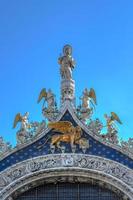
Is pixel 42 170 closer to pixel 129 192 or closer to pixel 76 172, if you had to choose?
pixel 76 172

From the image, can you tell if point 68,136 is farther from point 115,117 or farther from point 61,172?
point 115,117

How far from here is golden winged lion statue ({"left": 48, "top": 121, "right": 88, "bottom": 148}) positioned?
73.5 ft

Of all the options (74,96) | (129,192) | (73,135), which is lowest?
(129,192)

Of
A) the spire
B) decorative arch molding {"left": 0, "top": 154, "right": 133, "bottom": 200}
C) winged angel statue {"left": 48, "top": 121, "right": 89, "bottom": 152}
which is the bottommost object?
decorative arch molding {"left": 0, "top": 154, "right": 133, "bottom": 200}

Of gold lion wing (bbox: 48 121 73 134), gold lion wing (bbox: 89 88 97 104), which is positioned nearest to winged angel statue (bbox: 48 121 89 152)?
gold lion wing (bbox: 48 121 73 134)

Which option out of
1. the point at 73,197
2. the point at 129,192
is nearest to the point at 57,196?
the point at 73,197

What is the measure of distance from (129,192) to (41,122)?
3.32 metres

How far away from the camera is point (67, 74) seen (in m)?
23.7

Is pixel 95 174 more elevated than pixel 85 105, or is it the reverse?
pixel 85 105

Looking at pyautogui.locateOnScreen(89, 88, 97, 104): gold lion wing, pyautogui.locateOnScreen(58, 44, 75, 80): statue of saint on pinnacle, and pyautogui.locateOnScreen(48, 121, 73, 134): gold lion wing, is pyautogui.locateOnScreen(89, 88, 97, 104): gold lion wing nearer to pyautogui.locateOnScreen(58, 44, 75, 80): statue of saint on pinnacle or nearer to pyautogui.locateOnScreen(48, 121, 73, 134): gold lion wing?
pyautogui.locateOnScreen(58, 44, 75, 80): statue of saint on pinnacle

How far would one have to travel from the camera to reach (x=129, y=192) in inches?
848

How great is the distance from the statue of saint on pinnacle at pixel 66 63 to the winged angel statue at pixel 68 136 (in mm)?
1786

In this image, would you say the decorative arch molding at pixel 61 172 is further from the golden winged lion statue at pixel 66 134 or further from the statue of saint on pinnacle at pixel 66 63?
the statue of saint on pinnacle at pixel 66 63

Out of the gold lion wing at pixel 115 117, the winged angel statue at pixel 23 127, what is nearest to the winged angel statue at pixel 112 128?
the gold lion wing at pixel 115 117
